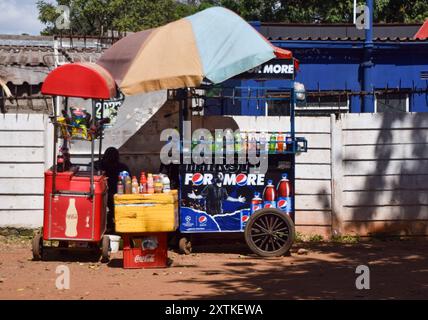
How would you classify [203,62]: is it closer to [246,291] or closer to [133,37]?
[133,37]

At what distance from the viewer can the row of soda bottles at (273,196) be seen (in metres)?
11.1

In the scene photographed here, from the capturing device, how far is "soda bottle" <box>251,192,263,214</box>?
1112cm

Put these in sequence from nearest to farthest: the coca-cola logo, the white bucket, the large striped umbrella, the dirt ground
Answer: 1. the dirt ground
2. the coca-cola logo
3. the large striped umbrella
4. the white bucket

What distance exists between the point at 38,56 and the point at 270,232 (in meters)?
9.93

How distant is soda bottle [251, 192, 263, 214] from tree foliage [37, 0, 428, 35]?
17.2 m

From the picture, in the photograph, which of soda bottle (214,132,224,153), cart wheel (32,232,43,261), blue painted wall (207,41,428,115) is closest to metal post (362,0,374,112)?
blue painted wall (207,41,428,115)

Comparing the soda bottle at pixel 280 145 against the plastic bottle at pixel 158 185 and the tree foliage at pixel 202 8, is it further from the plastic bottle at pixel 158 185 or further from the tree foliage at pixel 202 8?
the tree foliage at pixel 202 8

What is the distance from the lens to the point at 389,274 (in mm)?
9586

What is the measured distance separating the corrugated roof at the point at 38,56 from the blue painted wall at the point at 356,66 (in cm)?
455

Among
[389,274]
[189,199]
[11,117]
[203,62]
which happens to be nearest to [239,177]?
[189,199]

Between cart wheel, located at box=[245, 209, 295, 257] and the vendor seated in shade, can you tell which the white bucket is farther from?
cart wheel, located at box=[245, 209, 295, 257]

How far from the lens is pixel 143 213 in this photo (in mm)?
10117

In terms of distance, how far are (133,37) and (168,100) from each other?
3.71ft
